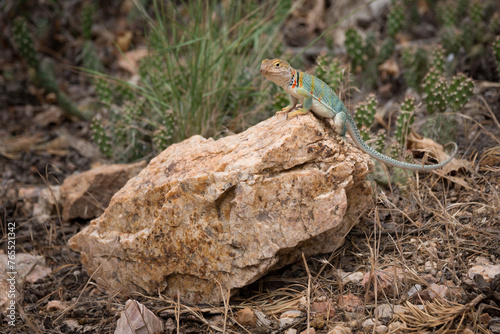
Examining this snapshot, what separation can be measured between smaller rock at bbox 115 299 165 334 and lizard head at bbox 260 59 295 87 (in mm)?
1504

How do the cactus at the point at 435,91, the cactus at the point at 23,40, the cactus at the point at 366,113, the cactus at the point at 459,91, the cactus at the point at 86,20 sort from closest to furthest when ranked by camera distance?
the cactus at the point at 366,113 < the cactus at the point at 459,91 < the cactus at the point at 435,91 < the cactus at the point at 23,40 < the cactus at the point at 86,20

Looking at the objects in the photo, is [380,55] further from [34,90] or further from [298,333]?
[34,90]

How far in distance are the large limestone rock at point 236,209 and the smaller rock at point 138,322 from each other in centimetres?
33

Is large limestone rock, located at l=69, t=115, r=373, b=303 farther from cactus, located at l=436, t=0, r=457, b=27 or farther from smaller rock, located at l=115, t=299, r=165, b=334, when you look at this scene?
cactus, located at l=436, t=0, r=457, b=27

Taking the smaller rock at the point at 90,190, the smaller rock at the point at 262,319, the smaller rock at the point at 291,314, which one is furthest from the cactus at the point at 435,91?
the smaller rock at the point at 90,190

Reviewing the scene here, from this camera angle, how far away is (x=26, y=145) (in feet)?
18.7

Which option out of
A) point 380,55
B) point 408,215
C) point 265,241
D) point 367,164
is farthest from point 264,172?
point 380,55

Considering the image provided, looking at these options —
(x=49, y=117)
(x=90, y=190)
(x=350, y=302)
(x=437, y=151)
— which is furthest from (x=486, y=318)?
(x=49, y=117)

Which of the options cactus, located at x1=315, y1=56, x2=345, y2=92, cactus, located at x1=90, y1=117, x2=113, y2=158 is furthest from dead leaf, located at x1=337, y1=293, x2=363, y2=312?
cactus, located at x1=90, y1=117, x2=113, y2=158

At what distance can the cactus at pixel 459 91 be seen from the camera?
13.2 feet

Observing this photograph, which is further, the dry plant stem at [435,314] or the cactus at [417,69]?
the cactus at [417,69]

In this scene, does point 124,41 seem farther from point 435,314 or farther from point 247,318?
point 435,314

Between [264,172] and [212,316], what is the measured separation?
0.90 metres

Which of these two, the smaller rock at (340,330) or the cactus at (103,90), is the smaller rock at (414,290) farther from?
the cactus at (103,90)
